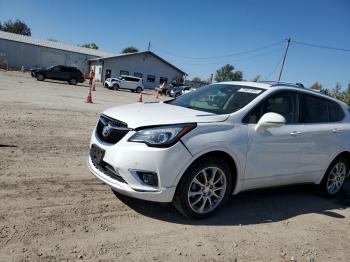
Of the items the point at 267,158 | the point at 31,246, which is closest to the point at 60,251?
the point at 31,246

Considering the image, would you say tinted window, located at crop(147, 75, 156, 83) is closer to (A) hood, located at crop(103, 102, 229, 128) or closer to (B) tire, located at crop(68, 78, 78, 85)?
(B) tire, located at crop(68, 78, 78, 85)

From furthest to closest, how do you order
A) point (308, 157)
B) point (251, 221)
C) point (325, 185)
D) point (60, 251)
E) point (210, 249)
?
point (325, 185) < point (308, 157) < point (251, 221) < point (210, 249) < point (60, 251)

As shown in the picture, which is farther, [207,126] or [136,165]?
[207,126]

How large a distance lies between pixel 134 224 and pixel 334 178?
385 cm

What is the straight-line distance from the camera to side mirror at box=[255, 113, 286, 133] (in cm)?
491

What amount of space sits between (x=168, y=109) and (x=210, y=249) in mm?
1908

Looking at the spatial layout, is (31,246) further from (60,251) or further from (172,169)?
(172,169)

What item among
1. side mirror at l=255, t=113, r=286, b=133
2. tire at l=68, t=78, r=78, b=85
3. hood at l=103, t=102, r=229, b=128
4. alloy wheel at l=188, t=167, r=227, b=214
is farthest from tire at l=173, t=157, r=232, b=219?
tire at l=68, t=78, r=78, b=85

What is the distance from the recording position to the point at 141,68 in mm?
54875

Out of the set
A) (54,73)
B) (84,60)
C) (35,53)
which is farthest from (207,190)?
(84,60)

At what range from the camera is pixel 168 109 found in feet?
16.8

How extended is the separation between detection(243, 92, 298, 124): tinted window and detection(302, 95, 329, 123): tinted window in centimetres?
25

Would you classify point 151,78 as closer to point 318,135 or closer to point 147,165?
point 318,135

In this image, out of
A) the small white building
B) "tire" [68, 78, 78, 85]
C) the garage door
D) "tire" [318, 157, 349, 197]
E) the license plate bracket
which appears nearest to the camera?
the license plate bracket
